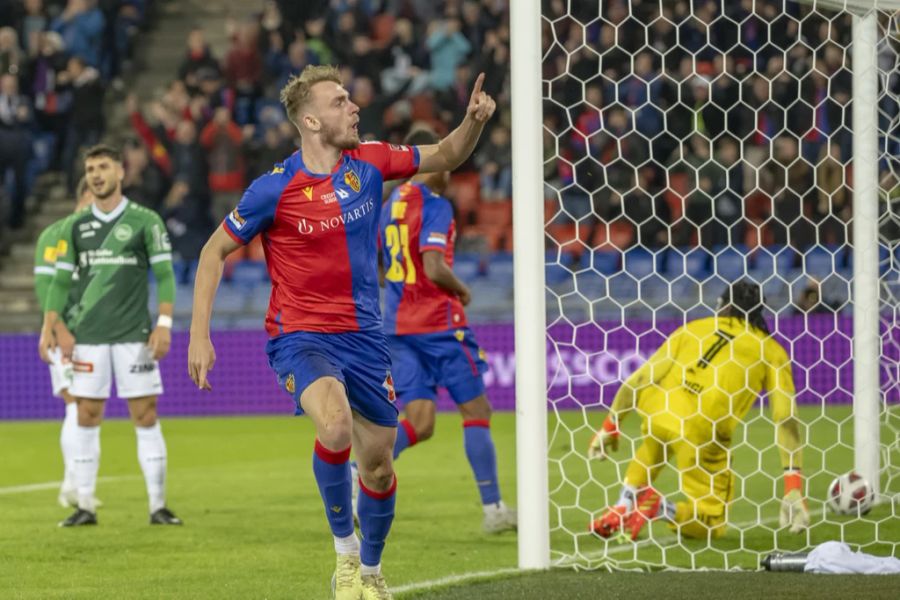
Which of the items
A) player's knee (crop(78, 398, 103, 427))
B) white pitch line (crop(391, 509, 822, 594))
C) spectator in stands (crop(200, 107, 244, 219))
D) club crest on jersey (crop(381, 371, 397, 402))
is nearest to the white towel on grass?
white pitch line (crop(391, 509, 822, 594))

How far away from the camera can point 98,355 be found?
8.06 metres

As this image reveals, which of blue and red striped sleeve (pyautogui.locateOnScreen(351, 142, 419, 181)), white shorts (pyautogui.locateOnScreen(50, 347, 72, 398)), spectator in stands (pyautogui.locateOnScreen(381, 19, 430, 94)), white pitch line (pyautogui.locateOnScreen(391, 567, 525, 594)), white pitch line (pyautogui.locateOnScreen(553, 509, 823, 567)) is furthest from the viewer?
spectator in stands (pyautogui.locateOnScreen(381, 19, 430, 94))

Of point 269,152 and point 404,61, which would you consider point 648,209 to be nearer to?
point 404,61

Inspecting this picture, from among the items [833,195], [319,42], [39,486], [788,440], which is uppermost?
[319,42]

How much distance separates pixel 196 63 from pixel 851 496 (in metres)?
13.5

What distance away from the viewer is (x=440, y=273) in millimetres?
7539

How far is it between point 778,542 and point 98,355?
12.2ft

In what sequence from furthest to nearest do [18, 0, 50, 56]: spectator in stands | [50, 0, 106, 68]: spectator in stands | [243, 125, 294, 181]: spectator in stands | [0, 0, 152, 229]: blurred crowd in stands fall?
[50, 0, 106, 68]: spectator in stands
[18, 0, 50, 56]: spectator in stands
[0, 0, 152, 229]: blurred crowd in stands
[243, 125, 294, 181]: spectator in stands

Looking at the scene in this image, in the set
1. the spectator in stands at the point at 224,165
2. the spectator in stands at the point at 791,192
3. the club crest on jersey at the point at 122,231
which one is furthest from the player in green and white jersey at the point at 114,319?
the spectator in stands at the point at 224,165

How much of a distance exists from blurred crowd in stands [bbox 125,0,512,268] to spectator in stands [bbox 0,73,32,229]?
4.29 ft

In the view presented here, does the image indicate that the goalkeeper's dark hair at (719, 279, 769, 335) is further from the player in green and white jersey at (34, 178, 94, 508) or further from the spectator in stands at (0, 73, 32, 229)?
the spectator in stands at (0, 73, 32, 229)

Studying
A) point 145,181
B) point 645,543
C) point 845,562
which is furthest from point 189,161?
point 845,562

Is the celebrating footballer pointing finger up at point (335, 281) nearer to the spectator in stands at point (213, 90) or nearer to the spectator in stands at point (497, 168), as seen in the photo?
the spectator in stands at point (497, 168)

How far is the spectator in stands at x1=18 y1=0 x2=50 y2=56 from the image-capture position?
65.7ft
